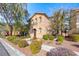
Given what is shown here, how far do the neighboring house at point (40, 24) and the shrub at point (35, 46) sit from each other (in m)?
0.15

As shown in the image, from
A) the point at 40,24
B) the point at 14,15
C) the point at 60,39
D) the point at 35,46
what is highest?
the point at 14,15

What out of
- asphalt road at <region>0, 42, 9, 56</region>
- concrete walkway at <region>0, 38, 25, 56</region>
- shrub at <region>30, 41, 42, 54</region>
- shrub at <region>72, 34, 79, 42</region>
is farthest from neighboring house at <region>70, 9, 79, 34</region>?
asphalt road at <region>0, 42, 9, 56</region>

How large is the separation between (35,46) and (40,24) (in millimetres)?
477

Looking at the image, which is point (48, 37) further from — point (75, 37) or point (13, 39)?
point (13, 39)

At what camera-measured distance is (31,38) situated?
225 inches

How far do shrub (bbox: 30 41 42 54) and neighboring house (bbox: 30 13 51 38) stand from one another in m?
0.15

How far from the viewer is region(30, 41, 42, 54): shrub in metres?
5.57

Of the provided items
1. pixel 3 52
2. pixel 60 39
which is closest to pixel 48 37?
pixel 60 39

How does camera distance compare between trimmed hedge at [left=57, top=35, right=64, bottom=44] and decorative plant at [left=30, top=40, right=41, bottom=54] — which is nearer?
decorative plant at [left=30, top=40, right=41, bottom=54]

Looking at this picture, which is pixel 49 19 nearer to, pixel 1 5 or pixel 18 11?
pixel 18 11

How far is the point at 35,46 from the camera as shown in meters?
Result: 5.60

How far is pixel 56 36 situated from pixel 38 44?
1.35 feet

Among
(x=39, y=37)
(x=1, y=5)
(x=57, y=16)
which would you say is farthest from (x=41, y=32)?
(x=1, y=5)

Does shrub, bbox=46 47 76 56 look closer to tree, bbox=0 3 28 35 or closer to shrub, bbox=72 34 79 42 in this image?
shrub, bbox=72 34 79 42
